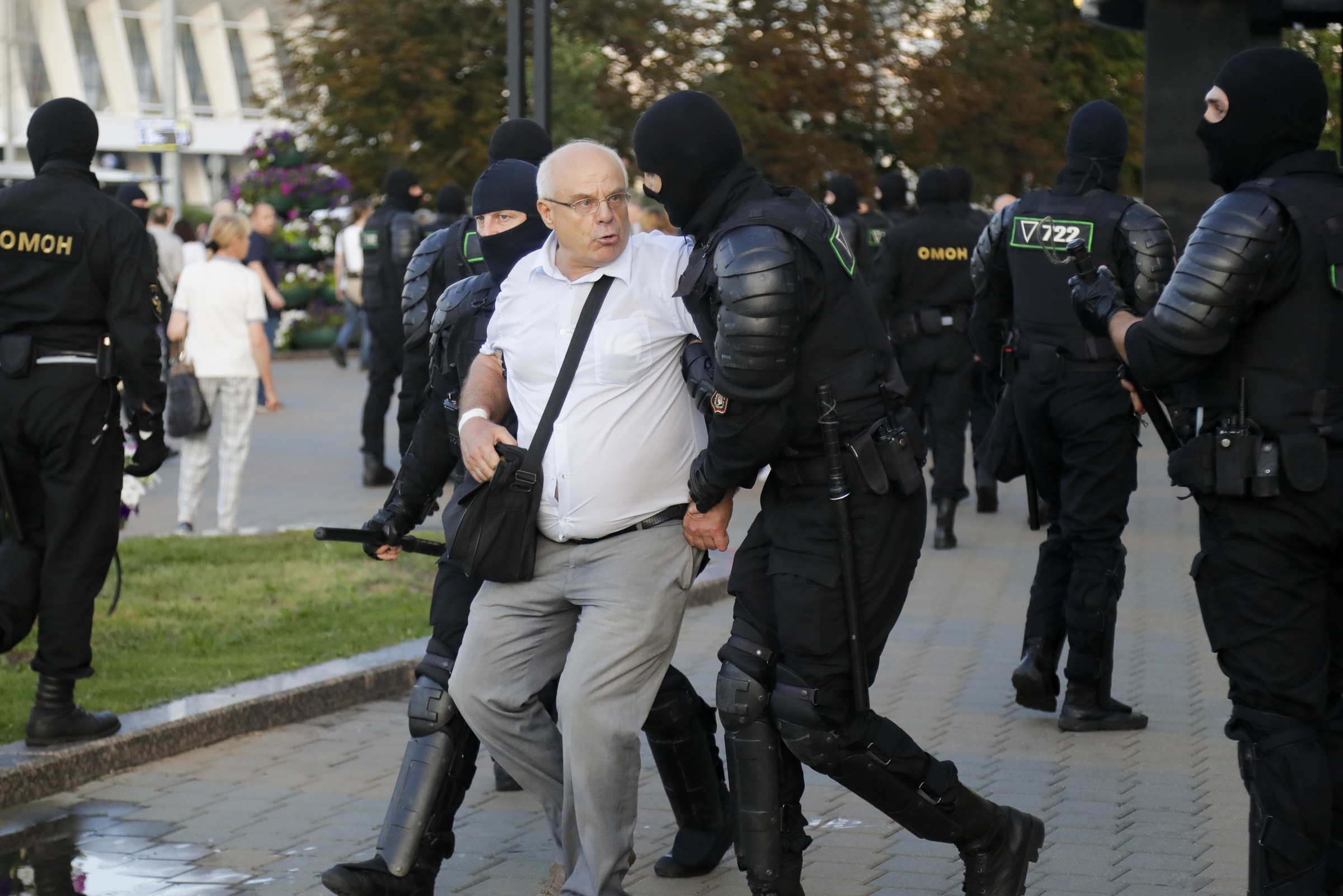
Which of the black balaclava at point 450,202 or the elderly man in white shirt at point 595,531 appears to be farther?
the black balaclava at point 450,202

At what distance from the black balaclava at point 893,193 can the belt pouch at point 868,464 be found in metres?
10.4

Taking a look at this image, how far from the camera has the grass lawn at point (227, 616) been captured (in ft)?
22.1

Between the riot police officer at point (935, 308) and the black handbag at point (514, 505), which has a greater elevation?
the black handbag at point (514, 505)

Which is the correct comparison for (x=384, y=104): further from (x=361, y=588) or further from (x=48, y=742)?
(x=48, y=742)

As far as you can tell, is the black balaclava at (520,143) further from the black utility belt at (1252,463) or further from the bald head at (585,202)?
the black utility belt at (1252,463)

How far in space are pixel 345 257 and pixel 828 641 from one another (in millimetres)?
16686

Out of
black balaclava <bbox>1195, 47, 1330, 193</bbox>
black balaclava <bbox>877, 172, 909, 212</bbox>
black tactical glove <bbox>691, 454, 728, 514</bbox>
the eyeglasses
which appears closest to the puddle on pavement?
black tactical glove <bbox>691, 454, 728, 514</bbox>

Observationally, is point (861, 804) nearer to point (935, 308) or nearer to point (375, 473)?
point (935, 308)

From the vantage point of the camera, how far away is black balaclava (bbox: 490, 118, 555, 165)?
6.47 m

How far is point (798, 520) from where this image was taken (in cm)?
420

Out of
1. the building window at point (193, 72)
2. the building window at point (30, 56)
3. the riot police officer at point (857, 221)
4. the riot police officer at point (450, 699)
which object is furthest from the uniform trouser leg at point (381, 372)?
the building window at point (193, 72)

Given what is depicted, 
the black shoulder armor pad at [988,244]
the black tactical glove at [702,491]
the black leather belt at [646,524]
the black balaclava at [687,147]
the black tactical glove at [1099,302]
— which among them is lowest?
the black leather belt at [646,524]

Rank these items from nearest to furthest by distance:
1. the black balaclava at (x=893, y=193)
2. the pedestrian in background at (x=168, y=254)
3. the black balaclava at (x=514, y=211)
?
the black balaclava at (x=514, y=211)
the black balaclava at (x=893, y=193)
the pedestrian in background at (x=168, y=254)

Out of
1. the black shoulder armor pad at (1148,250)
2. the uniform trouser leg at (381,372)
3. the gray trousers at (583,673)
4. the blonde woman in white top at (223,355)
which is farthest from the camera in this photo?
the uniform trouser leg at (381,372)
